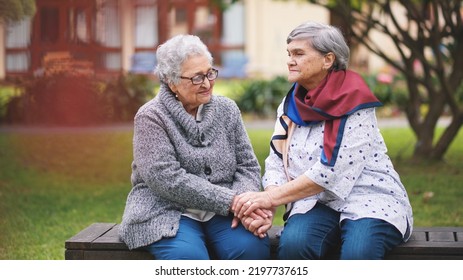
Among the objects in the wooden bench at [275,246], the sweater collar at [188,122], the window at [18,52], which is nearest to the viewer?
the wooden bench at [275,246]

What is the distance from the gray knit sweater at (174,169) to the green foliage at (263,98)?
396 inches

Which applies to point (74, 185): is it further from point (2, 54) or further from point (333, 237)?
point (333, 237)

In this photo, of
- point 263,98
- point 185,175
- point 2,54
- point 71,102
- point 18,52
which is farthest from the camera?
A: point 263,98

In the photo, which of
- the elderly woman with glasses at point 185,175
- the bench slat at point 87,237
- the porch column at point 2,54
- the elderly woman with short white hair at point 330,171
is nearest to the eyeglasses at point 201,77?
the elderly woman with glasses at point 185,175

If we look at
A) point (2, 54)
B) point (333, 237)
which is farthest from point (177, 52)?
point (2, 54)

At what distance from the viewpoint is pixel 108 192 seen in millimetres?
7301

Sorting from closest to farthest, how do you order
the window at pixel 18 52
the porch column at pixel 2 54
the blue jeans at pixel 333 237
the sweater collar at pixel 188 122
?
the blue jeans at pixel 333 237, the sweater collar at pixel 188 122, the porch column at pixel 2 54, the window at pixel 18 52

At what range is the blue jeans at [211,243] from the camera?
351 cm

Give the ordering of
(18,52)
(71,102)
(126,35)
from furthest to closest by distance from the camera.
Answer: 1. (126,35)
2. (18,52)
3. (71,102)

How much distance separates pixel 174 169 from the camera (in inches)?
140

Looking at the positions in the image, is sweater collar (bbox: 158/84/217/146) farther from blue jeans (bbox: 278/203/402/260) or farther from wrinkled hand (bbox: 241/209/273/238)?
blue jeans (bbox: 278/203/402/260)

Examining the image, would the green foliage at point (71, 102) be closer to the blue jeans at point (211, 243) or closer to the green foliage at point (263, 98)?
the green foliage at point (263, 98)

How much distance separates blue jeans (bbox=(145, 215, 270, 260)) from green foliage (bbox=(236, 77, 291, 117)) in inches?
399

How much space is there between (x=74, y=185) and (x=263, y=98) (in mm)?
6495
